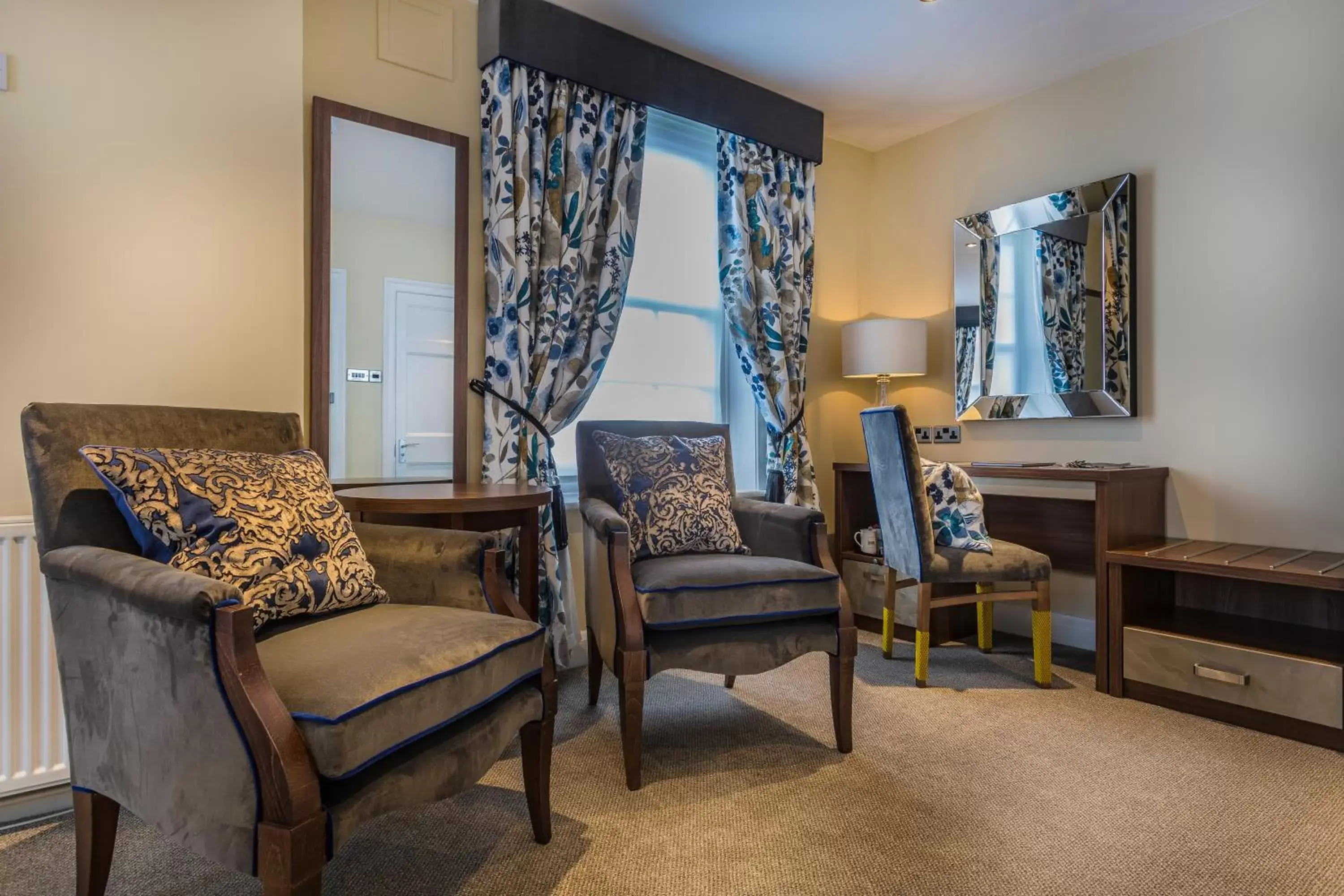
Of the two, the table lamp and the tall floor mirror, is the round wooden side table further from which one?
the table lamp

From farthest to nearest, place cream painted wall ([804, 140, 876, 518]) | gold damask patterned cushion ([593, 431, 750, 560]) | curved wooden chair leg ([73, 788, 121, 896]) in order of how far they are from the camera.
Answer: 1. cream painted wall ([804, 140, 876, 518])
2. gold damask patterned cushion ([593, 431, 750, 560])
3. curved wooden chair leg ([73, 788, 121, 896])

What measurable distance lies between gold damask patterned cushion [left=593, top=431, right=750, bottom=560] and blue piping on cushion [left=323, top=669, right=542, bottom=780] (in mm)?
845

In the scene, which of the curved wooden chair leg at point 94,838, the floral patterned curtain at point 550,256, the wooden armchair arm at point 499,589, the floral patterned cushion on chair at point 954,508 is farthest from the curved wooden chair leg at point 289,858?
the floral patterned cushion on chair at point 954,508

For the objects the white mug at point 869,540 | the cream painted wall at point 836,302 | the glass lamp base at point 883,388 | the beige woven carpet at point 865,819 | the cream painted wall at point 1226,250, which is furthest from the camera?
the cream painted wall at point 836,302

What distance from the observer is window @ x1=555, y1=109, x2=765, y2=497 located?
10.6ft

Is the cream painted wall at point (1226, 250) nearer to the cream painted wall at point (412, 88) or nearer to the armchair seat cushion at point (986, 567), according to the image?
the armchair seat cushion at point (986, 567)

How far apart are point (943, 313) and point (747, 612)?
2407 mm

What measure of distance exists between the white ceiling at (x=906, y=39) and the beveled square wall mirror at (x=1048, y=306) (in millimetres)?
546

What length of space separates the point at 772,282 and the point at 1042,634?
6.12 ft

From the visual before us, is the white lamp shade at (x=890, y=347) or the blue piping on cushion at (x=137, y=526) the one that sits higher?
the white lamp shade at (x=890, y=347)

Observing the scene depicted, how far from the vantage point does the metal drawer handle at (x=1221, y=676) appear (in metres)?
2.25

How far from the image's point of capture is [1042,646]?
2676 mm

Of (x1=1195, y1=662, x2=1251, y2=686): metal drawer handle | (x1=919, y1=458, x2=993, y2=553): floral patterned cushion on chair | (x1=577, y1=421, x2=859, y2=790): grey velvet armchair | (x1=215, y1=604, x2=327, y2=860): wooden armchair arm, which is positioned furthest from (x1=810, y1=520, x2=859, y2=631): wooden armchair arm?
(x1=215, y1=604, x2=327, y2=860): wooden armchair arm

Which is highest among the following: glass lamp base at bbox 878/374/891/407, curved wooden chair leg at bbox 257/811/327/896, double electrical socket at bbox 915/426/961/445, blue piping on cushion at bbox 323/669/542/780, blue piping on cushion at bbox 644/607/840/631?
glass lamp base at bbox 878/374/891/407
